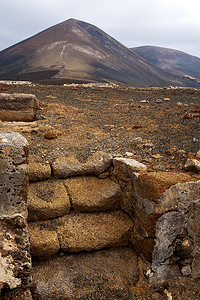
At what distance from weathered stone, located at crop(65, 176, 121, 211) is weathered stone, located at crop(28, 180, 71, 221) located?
0.81ft

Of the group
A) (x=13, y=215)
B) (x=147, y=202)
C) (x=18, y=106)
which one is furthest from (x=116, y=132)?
(x=13, y=215)

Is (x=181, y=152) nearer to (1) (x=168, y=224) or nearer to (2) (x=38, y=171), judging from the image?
(1) (x=168, y=224)

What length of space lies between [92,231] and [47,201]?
1.49 meters

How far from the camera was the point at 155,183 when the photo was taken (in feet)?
17.4

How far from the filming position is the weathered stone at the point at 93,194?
20.7 ft

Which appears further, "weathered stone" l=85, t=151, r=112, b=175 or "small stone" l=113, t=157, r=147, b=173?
"weathered stone" l=85, t=151, r=112, b=175

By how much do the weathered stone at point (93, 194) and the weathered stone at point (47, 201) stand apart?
0.81 ft

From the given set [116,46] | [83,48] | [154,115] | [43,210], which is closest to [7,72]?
[83,48]

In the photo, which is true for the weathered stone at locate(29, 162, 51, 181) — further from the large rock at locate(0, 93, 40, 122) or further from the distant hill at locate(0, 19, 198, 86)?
the distant hill at locate(0, 19, 198, 86)

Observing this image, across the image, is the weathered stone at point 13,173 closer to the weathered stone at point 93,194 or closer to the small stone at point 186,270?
the weathered stone at point 93,194

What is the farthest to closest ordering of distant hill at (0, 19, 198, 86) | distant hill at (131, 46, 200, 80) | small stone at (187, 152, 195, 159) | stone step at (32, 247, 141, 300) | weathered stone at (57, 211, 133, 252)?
1. distant hill at (131, 46, 200, 80)
2. distant hill at (0, 19, 198, 86)
3. small stone at (187, 152, 195, 159)
4. weathered stone at (57, 211, 133, 252)
5. stone step at (32, 247, 141, 300)

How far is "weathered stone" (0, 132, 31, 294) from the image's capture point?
420cm

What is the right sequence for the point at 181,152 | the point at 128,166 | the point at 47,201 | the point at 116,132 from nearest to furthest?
the point at 47,201 < the point at 128,166 < the point at 181,152 < the point at 116,132

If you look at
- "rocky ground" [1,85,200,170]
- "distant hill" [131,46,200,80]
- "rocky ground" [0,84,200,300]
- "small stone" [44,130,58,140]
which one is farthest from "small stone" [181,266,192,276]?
"distant hill" [131,46,200,80]
